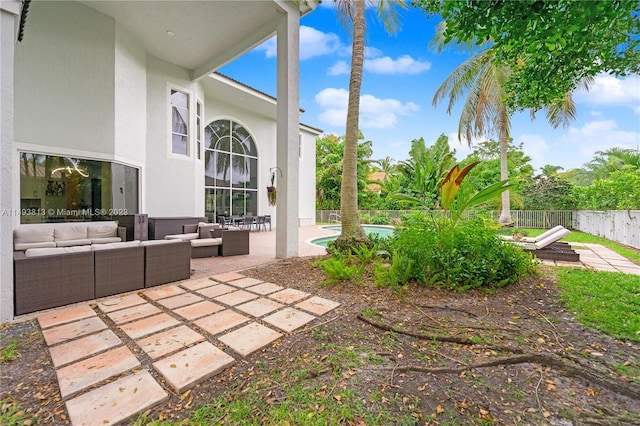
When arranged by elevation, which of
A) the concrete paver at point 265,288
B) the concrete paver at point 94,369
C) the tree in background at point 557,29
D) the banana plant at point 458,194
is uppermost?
the tree in background at point 557,29

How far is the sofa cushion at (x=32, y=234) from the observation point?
18.7ft

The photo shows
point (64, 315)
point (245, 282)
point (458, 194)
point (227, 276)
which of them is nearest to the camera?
point (64, 315)

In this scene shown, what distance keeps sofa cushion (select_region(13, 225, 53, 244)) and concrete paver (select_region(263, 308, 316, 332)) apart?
635 centimetres

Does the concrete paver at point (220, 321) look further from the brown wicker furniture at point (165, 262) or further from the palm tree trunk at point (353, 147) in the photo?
the palm tree trunk at point (353, 147)

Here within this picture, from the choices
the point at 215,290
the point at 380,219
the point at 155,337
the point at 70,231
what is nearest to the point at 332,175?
the point at 380,219

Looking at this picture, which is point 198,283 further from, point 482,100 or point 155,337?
point 482,100

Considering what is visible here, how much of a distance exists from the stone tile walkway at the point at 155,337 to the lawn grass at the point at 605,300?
9.75 feet

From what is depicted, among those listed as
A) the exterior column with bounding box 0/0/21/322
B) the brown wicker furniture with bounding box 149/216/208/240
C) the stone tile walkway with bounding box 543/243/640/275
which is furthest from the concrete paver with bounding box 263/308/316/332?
the brown wicker furniture with bounding box 149/216/208/240

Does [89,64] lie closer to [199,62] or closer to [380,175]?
[199,62]

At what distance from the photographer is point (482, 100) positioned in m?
11.6

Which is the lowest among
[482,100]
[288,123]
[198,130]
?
[288,123]

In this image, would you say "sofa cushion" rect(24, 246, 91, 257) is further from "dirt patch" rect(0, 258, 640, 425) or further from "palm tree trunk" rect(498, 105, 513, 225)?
"palm tree trunk" rect(498, 105, 513, 225)

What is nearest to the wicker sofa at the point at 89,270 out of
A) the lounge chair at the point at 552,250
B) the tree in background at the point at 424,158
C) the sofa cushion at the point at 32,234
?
the sofa cushion at the point at 32,234

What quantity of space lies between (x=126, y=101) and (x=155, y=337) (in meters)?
7.81
